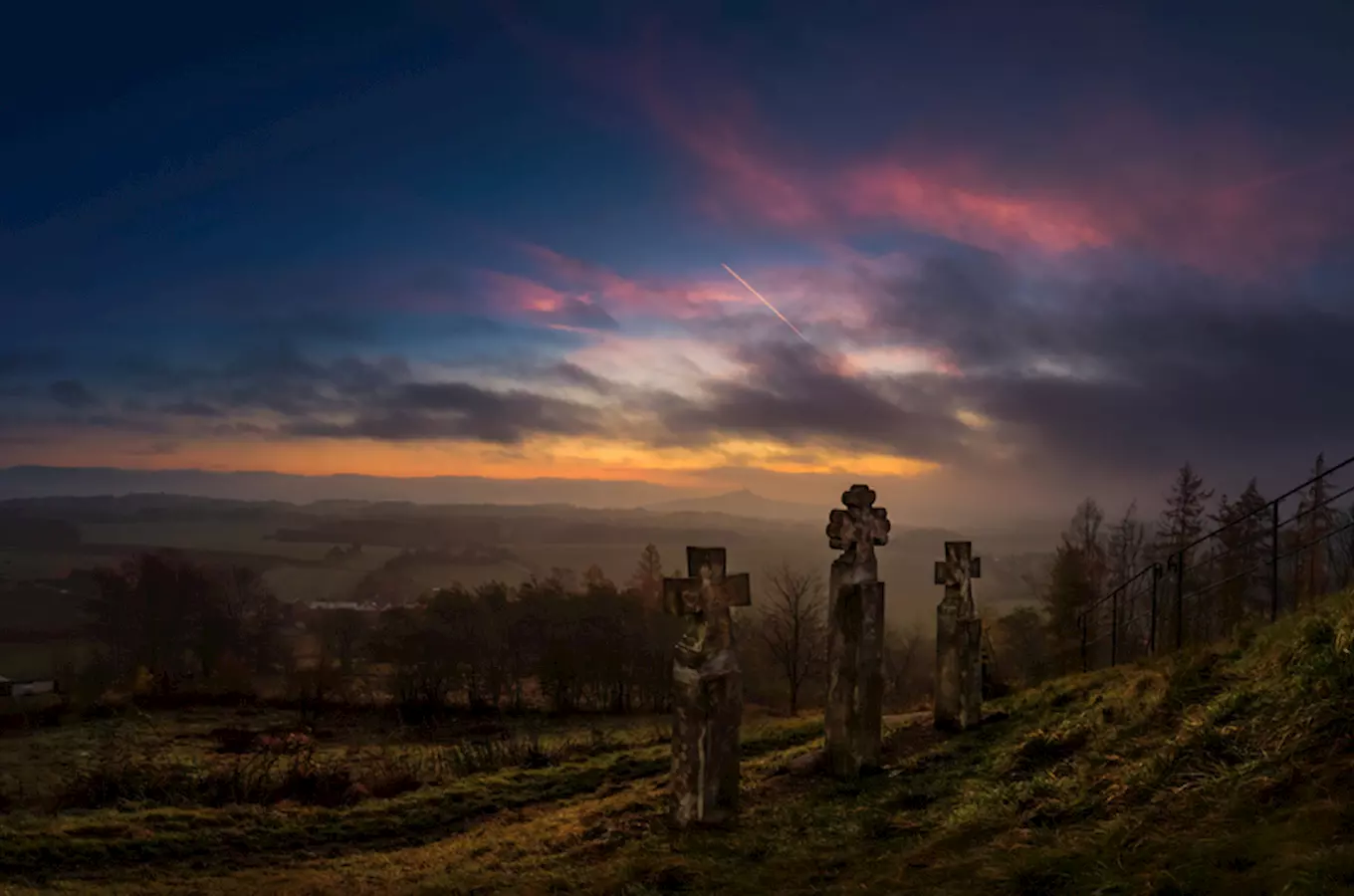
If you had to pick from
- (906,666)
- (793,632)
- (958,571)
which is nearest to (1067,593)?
(906,666)

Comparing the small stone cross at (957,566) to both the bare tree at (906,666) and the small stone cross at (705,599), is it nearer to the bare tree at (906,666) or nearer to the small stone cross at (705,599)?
the small stone cross at (705,599)

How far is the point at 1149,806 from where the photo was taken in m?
6.12

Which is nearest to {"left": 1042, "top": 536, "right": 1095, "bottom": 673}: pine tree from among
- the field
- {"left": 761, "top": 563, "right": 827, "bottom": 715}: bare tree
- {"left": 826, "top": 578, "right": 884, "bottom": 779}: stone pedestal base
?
{"left": 761, "top": 563, "right": 827, "bottom": 715}: bare tree

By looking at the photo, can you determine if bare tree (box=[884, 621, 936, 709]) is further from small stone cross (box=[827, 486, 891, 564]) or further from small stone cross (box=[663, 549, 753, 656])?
small stone cross (box=[663, 549, 753, 656])

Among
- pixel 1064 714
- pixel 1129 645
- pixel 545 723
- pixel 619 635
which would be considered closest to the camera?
pixel 1064 714

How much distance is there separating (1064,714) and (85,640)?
186ft

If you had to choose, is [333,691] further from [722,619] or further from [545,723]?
[722,619]

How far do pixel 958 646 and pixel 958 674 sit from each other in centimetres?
53

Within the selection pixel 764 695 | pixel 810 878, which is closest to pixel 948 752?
pixel 810 878

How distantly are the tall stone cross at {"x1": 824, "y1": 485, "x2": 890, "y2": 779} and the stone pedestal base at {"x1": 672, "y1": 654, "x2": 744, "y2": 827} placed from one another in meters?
2.32

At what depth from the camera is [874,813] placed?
9055mm

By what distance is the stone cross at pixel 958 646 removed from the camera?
1397 cm

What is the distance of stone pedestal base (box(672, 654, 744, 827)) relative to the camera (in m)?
9.86

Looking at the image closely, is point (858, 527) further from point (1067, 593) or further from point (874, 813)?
point (1067, 593)
